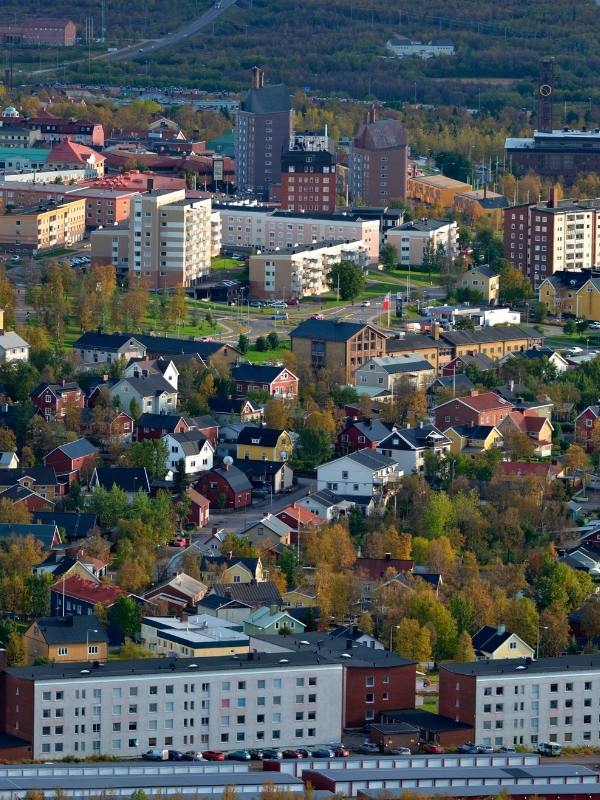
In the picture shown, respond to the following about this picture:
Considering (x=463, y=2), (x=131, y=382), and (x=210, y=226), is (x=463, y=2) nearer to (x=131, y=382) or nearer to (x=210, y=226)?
(x=210, y=226)

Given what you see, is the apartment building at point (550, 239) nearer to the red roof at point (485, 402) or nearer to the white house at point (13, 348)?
the red roof at point (485, 402)

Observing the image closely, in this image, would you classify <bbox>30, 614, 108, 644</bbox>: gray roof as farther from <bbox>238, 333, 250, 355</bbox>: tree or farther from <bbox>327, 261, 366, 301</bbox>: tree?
<bbox>327, 261, 366, 301</bbox>: tree

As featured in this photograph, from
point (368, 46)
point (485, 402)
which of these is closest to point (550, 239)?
point (485, 402)

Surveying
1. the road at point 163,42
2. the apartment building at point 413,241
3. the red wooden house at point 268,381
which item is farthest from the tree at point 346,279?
the road at point 163,42

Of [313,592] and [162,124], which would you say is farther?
[162,124]

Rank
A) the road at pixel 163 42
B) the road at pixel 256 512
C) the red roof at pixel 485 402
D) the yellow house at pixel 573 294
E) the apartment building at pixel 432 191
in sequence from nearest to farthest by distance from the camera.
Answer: the road at pixel 256 512 < the red roof at pixel 485 402 < the yellow house at pixel 573 294 < the apartment building at pixel 432 191 < the road at pixel 163 42

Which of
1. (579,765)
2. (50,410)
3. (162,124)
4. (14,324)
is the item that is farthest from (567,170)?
(579,765)
